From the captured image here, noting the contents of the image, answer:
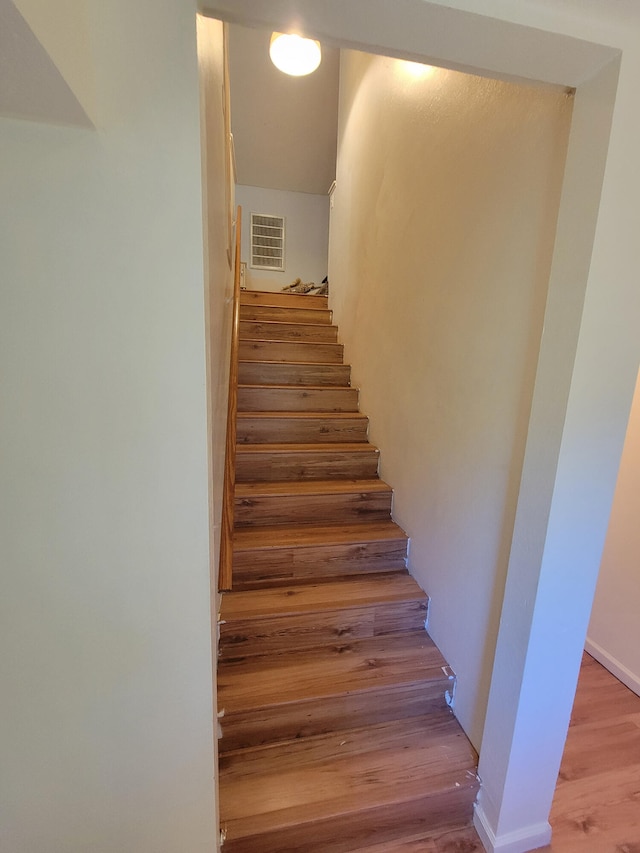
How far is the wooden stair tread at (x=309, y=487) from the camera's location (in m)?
2.09

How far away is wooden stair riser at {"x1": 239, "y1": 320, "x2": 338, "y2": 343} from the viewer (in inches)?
127

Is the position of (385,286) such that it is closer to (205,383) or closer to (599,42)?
(599,42)

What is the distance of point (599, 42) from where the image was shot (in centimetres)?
83

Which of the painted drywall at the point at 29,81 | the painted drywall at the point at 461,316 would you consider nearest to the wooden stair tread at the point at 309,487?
the painted drywall at the point at 461,316

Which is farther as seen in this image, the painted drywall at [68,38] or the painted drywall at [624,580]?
the painted drywall at [624,580]

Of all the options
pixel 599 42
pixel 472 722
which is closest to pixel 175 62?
pixel 599 42

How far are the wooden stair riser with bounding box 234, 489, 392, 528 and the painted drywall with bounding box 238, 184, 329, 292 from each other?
13.3 feet

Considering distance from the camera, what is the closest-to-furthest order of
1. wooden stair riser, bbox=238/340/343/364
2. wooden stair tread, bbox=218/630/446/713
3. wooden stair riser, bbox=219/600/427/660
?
1. wooden stair tread, bbox=218/630/446/713
2. wooden stair riser, bbox=219/600/427/660
3. wooden stair riser, bbox=238/340/343/364

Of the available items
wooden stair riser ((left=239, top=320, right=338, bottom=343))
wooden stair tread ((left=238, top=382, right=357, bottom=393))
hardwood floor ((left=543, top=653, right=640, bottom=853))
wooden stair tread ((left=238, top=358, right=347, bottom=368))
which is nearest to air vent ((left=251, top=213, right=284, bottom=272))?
wooden stair riser ((left=239, top=320, right=338, bottom=343))

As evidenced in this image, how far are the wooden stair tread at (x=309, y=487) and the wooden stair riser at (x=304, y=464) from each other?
0.05m

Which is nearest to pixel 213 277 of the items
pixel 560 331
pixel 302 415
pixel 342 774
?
pixel 560 331

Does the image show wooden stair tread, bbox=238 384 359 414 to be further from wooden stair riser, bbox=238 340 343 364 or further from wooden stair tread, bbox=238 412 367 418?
wooden stair riser, bbox=238 340 343 364

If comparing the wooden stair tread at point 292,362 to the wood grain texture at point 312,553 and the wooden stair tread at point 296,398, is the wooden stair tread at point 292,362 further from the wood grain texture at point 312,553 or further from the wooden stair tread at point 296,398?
the wood grain texture at point 312,553

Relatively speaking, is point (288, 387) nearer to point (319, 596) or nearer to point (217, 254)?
point (217, 254)
